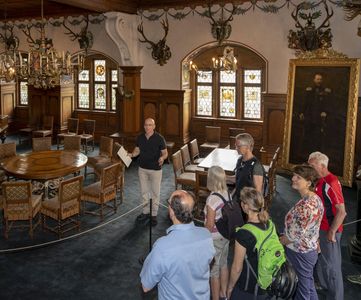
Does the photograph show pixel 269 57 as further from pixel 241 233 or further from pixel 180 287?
pixel 180 287

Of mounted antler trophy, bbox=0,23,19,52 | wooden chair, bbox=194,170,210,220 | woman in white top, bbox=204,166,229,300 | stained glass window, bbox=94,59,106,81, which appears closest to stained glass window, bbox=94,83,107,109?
A: stained glass window, bbox=94,59,106,81

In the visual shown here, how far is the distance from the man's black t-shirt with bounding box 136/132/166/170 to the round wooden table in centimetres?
143

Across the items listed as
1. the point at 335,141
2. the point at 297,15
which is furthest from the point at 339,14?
the point at 335,141

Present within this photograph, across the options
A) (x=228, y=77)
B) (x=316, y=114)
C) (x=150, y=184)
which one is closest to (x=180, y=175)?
(x=150, y=184)

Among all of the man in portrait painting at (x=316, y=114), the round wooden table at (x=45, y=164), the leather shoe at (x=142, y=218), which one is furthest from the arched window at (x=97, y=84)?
the leather shoe at (x=142, y=218)

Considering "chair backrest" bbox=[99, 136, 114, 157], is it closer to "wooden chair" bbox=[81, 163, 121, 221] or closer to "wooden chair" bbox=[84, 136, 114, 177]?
"wooden chair" bbox=[84, 136, 114, 177]

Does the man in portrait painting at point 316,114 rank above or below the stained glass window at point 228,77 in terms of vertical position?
below

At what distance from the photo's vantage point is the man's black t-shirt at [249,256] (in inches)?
128

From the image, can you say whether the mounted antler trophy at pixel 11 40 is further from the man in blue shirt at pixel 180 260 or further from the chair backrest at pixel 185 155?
the man in blue shirt at pixel 180 260

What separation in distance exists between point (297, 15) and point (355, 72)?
6.04 feet

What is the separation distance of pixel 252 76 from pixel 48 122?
21.4ft

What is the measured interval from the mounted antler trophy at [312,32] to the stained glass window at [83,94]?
7129 mm

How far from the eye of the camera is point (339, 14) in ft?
29.6

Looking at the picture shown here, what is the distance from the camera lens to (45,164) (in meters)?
7.74
